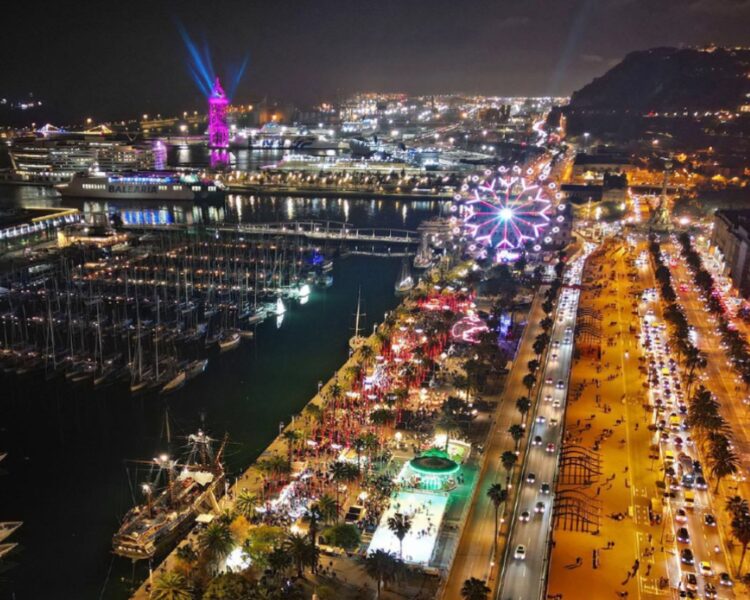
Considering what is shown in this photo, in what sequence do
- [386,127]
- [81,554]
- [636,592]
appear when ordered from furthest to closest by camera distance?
[386,127], [81,554], [636,592]

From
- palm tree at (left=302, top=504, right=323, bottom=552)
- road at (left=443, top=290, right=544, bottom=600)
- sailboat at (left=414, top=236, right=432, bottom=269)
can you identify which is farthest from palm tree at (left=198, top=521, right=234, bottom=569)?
sailboat at (left=414, top=236, right=432, bottom=269)

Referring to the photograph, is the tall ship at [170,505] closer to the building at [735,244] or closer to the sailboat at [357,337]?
the sailboat at [357,337]

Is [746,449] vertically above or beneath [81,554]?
above

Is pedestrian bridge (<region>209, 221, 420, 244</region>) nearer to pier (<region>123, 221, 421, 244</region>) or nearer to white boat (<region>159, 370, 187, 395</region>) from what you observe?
pier (<region>123, 221, 421, 244</region>)

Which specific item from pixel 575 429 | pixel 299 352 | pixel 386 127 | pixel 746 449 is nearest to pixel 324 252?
pixel 299 352

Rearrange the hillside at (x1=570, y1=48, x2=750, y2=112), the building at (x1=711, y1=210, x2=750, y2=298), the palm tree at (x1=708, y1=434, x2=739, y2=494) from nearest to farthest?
the palm tree at (x1=708, y1=434, x2=739, y2=494) < the building at (x1=711, y1=210, x2=750, y2=298) < the hillside at (x1=570, y1=48, x2=750, y2=112)

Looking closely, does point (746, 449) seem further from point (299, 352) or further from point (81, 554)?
point (81, 554)

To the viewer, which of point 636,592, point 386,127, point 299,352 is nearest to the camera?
point 636,592
